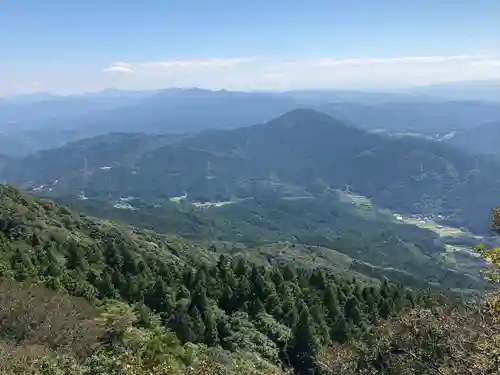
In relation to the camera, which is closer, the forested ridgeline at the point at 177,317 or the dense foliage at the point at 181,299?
the forested ridgeline at the point at 177,317

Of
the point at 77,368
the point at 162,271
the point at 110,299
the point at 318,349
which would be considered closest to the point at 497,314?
the point at 77,368

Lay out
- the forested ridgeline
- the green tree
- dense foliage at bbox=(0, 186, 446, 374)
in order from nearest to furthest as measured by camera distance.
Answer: the forested ridgeline → dense foliage at bbox=(0, 186, 446, 374) → the green tree

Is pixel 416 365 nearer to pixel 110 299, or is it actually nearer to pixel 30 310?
pixel 30 310

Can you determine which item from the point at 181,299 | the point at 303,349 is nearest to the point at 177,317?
the point at 181,299

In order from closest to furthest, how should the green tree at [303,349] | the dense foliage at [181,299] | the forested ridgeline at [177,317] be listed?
the forested ridgeline at [177,317] → the dense foliage at [181,299] → the green tree at [303,349]

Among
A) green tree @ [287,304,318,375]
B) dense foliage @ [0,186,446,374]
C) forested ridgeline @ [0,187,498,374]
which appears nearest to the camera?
forested ridgeline @ [0,187,498,374]

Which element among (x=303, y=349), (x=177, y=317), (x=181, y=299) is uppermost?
(x=177, y=317)

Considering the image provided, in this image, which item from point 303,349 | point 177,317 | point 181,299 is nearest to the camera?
point 177,317

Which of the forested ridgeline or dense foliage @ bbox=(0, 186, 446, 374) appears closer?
the forested ridgeline

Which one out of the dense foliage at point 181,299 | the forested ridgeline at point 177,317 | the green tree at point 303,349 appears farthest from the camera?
the green tree at point 303,349

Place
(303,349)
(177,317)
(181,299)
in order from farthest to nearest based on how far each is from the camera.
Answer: (181,299) → (303,349) → (177,317)

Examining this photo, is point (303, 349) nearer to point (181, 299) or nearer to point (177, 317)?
point (177, 317)
